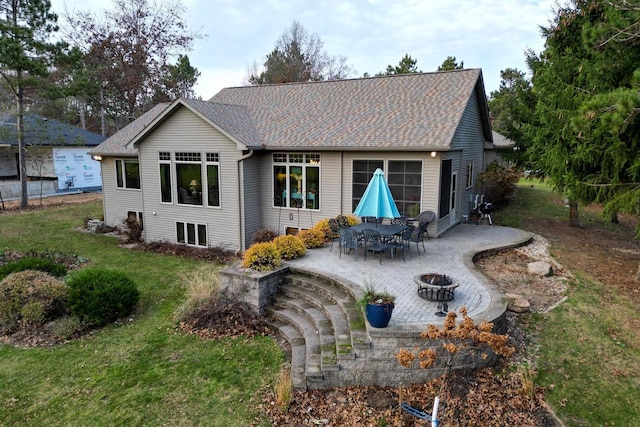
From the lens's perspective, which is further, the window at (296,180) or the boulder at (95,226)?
the boulder at (95,226)

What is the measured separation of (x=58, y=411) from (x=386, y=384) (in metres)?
4.60

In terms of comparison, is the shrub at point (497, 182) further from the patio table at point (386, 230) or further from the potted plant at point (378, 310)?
the potted plant at point (378, 310)

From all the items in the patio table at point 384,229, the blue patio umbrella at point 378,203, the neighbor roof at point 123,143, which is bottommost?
the patio table at point 384,229

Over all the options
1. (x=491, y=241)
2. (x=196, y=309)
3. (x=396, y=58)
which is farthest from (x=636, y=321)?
(x=396, y=58)

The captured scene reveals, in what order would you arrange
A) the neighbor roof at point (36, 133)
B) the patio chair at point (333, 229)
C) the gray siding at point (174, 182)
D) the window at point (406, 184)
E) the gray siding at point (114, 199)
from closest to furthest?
the patio chair at point (333, 229) → the window at point (406, 184) → the gray siding at point (174, 182) → the gray siding at point (114, 199) → the neighbor roof at point (36, 133)

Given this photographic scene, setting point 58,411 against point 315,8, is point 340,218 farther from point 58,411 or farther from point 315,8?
point 315,8

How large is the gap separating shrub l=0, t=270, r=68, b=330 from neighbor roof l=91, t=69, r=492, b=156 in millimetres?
6278

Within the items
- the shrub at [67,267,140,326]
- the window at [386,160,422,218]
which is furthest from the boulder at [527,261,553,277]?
the shrub at [67,267,140,326]

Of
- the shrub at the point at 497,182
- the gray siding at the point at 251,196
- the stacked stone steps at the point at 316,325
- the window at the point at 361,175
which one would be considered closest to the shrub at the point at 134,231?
the gray siding at the point at 251,196

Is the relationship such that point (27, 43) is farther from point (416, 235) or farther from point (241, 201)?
point (416, 235)

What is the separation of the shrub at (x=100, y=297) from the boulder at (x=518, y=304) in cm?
781

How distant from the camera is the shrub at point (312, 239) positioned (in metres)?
10.7

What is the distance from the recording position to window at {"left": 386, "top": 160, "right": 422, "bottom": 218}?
1170 centimetres

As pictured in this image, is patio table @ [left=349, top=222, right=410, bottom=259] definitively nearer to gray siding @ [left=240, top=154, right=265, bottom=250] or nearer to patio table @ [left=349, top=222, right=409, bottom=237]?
patio table @ [left=349, top=222, right=409, bottom=237]
